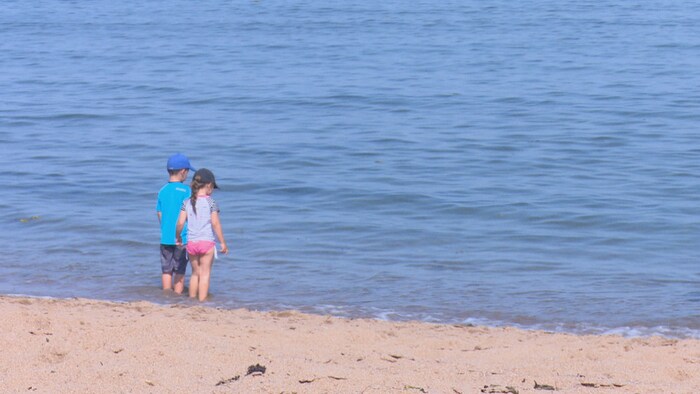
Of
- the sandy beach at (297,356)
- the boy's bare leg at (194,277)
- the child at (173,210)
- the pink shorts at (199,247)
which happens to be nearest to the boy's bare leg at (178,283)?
the child at (173,210)

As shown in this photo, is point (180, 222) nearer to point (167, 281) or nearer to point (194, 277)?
point (194, 277)

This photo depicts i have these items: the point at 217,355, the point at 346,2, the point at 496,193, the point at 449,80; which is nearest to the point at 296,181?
the point at 496,193

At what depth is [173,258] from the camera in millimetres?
9406

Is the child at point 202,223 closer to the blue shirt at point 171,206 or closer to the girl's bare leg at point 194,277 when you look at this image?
the girl's bare leg at point 194,277

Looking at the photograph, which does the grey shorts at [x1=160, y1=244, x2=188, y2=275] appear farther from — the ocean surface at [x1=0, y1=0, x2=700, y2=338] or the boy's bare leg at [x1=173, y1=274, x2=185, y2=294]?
the ocean surface at [x1=0, y1=0, x2=700, y2=338]

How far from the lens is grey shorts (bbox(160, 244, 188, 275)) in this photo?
9344mm

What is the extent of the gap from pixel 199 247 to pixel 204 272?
264 mm

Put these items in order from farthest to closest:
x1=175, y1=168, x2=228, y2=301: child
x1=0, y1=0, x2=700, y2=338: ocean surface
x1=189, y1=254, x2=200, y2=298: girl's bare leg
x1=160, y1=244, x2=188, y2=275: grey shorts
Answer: x1=0, y1=0, x2=700, y2=338: ocean surface
x1=160, y1=244, x2=188, y2=275: grey shorts
x1=189, y1=254, x2=200, y2=298: girl's bare leg
x1=175, y1=168, x2=228, y2=301: child

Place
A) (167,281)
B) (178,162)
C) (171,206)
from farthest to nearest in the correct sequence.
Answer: (167,281), (171,206), (178,162)

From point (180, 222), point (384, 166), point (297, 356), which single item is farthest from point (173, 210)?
point (384, 166)

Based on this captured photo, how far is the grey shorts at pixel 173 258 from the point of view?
9344 mm

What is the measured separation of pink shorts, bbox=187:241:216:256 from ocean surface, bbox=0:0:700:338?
0.50 metres

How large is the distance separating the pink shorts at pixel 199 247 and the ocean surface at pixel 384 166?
0.50 metres

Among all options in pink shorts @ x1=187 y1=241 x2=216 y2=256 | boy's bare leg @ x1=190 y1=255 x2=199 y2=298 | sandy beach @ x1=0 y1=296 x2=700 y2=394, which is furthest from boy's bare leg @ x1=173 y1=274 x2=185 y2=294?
sandy beach @ x1=0 y1=296 x2=700 y2=394
